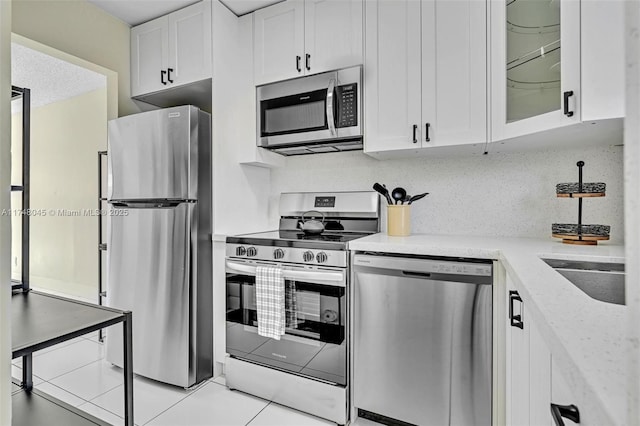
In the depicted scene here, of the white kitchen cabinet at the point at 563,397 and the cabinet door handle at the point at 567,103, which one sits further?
the cabinet door handle at the point at 567,103

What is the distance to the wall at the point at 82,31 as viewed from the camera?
2098 millimetres

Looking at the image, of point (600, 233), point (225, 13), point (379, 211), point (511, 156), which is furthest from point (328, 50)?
point (600, 233)

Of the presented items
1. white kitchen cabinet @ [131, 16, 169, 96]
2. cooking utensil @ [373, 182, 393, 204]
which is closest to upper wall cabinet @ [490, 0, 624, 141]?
cooking utensil @ [373, 182, 393, 204]

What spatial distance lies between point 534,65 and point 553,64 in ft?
0.51

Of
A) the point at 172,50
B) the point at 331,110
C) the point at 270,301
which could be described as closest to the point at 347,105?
the point at 331,110

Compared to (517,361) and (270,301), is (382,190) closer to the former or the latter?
(270,301)

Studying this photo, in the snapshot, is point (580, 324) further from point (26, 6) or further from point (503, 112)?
point (26, 6)

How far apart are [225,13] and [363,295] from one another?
7.05 feet

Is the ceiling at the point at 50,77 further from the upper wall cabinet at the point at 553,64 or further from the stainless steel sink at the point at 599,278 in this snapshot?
the stainless steel sink at the point at 599,278

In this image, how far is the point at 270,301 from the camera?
195 centimetres

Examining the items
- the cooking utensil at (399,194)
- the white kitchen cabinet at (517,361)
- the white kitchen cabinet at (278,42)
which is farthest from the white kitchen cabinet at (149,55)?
the white kitchen cabinet at (517,361)

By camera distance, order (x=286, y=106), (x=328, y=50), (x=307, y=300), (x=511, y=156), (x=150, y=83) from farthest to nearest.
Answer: (x=150, y=83) → (x=286, y=106) → (x=328, y=50) → (x=511, y=156) → (x=307, y=300)

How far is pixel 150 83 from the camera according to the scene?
2.61 meters

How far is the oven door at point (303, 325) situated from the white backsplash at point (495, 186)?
785 mm
